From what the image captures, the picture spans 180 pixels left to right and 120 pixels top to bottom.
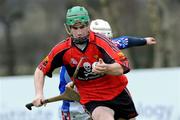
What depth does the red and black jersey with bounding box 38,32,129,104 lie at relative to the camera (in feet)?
27.3

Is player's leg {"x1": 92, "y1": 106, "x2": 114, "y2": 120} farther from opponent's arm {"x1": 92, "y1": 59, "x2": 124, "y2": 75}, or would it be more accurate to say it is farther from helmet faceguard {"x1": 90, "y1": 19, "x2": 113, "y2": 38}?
helmet faceguard {"x1": 90, "y1": 19, "x2": 113, "y2": 38}

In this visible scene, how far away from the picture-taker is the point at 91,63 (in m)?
8.41

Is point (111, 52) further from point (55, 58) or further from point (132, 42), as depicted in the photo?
point (132, 42)

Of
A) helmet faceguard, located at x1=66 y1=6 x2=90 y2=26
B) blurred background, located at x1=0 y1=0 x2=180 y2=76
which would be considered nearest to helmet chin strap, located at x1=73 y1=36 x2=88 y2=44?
helmet faceguard, located at x1=66 y1=6 x2=90 y2=26

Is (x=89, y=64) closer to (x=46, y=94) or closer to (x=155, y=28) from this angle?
(x=46, y=94)

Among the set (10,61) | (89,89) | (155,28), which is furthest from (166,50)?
(89,89)

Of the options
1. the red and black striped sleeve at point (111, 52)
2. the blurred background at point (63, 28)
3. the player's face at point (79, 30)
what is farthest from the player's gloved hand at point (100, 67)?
the blurred background at point (63, 28)

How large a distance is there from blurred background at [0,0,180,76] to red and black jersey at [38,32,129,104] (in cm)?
1331

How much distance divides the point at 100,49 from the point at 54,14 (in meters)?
28.0

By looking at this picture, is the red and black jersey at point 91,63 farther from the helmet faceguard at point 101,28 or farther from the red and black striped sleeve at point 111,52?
the helmet faceguard at point 101,28

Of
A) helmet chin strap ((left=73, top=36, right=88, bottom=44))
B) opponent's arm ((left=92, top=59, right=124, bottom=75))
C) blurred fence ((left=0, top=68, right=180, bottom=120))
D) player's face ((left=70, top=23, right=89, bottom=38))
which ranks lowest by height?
blurred fence ((left=0, top=68, right=180, bottom=120))

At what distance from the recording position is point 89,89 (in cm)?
874

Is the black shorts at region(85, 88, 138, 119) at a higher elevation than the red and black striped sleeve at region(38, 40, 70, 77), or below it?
below

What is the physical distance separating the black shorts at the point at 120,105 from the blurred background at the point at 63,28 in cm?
1319
